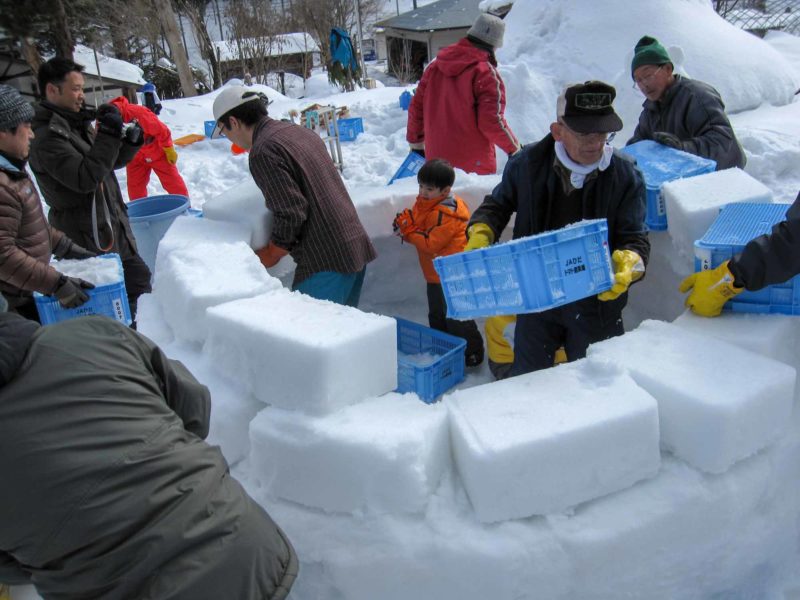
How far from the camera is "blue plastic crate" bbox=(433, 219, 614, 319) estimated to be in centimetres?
206

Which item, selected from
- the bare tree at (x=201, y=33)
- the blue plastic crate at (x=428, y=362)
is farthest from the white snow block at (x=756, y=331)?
the bare tree at (x=201, y=33)

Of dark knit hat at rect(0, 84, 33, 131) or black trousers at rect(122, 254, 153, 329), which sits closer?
dark knit hat at rect(0, 84, 33, 131)

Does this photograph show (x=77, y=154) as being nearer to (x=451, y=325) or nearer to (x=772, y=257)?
(x=451, y=325)

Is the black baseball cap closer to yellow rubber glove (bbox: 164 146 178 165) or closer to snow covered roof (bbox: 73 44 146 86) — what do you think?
yellow rubber glove (bbox: 164 146 178 165)

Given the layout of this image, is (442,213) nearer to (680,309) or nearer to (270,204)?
(270,204)

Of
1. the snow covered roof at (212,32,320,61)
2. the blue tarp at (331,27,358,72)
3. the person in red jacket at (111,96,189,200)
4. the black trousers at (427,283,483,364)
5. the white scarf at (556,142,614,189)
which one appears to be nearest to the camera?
the white scarf at (556,142,614,189)

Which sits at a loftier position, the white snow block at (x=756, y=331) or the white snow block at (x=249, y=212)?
the white snow block at (x=249, y=212)

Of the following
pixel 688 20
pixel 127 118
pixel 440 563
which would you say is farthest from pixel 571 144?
pixel 688 20

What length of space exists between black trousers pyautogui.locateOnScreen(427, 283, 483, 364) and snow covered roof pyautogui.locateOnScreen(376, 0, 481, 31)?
1881cm

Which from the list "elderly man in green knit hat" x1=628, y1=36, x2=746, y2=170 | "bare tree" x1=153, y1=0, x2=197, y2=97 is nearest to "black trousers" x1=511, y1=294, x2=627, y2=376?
"elderly man in green knit hat" x1=628, y1=36, x2=746, y2=170

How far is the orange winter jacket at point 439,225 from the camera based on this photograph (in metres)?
3.38

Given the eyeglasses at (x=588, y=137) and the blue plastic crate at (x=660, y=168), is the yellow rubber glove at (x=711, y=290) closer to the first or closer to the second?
the eyeglasses at (x=588, y=137)

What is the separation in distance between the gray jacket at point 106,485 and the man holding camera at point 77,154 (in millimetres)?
2388

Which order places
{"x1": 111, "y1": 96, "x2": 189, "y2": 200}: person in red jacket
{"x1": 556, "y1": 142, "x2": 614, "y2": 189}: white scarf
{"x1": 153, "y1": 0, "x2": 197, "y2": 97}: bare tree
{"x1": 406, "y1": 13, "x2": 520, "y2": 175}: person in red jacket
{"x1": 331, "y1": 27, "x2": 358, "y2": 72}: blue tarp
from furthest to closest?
{"x1": 153, "y1": 0, "x2": 197, "y2": 97}: bare tree < {"x1": 331, "y1": 27, "x2": 358, "y2": 72}: blue tarp < {"x1": 111, "y1": 96, "x2": 189, "y2": 200}: person in red jacket < {"x1": 406, "y1": 13, "x2": 520, "y2": 175}: person in red jacket < {"x1": 556, "y1": 142, "x2": 614, "y2": 189}: white scarf
